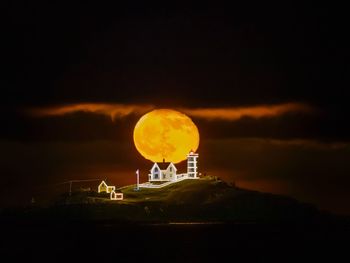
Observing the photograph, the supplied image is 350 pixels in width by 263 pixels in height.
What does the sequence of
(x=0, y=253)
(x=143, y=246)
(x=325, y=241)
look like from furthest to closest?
(x=325, y=241) → (x=143, y=246) → (x=0, y=253)

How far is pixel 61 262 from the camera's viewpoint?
14162 centimetres

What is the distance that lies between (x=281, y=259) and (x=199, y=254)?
1542 centimetres

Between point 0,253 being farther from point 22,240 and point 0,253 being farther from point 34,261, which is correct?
point 22,240

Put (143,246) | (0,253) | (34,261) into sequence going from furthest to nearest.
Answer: (143,246) → (0,253) → (34,261)

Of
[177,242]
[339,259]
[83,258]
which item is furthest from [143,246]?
[339,259]

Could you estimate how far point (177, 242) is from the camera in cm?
18425

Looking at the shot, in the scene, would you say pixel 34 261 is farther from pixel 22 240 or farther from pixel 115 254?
pixel 22 240

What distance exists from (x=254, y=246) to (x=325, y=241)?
20.5m

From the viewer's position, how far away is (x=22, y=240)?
195375 millimetres

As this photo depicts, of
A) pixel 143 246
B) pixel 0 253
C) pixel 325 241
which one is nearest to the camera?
pixel 0 253

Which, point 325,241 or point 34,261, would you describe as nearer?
point 34,261

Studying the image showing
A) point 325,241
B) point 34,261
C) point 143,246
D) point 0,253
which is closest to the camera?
point 34,261

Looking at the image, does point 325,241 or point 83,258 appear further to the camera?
point 325,241

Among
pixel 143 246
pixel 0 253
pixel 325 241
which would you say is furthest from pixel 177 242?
pixel 0 253
